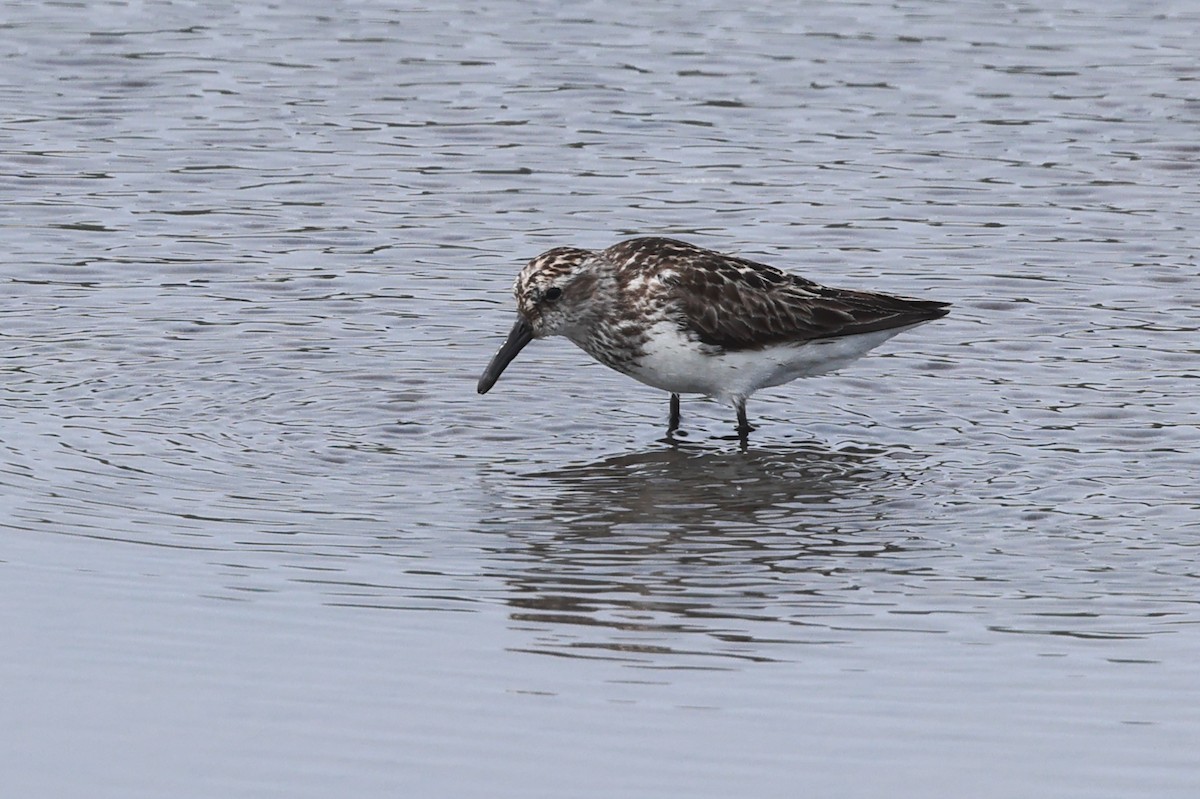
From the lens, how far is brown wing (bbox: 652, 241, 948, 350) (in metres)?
12.9

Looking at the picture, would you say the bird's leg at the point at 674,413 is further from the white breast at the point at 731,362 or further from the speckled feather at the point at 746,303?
the speckled feather at the point at 746,303

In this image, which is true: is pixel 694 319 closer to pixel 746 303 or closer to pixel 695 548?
pixel 746 303

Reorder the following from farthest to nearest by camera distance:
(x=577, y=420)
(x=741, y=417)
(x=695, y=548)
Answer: (x=577, y=420), (x=741, y=417), (x=695, y=548)

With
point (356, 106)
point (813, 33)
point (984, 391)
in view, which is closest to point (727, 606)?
point (984, 391)

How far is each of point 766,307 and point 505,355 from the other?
1.63 m

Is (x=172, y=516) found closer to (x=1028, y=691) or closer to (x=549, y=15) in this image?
(x=1028, y=691)

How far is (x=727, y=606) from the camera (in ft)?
31.6

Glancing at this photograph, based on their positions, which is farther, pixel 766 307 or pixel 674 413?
pixel 674 413

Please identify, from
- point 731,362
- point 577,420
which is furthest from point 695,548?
point 577,420

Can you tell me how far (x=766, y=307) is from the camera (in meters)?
13.1

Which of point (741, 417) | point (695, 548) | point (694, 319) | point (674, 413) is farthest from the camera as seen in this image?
point (674, 413)

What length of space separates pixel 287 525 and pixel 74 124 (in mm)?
10427

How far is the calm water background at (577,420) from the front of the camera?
8.16m

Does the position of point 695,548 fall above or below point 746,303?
below
